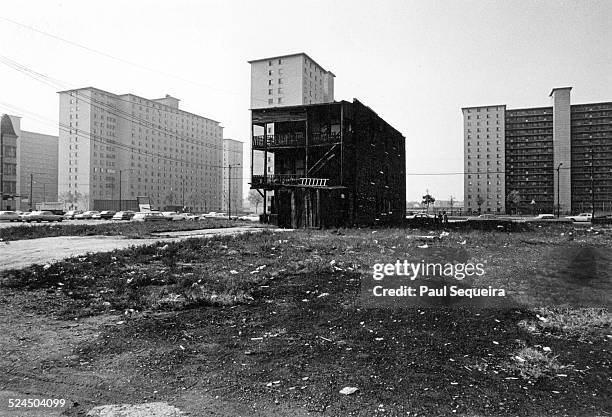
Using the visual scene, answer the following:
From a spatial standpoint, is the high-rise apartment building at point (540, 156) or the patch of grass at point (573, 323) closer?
the patch of grass at point (573, 323)

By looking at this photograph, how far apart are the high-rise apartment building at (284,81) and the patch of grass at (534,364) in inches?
3411

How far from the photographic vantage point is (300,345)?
5.65 m

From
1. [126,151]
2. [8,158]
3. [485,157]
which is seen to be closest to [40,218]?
[8,158]

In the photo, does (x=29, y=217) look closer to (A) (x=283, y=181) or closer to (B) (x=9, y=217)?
(B) (x=9, y=217)

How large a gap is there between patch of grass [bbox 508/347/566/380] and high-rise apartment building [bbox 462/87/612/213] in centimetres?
10793

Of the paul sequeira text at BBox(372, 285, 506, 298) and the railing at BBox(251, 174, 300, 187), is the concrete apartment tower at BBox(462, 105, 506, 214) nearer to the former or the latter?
the railing at BBox(251, 174, 300, 187)

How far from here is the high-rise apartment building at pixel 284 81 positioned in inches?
3565

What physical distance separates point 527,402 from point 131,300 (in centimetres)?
658

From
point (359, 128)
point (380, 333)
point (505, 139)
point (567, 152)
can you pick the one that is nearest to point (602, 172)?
point (567, 152)

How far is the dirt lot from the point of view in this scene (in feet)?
14.0

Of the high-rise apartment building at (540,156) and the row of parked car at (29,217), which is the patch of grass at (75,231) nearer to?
the row of parked car at (29,217)

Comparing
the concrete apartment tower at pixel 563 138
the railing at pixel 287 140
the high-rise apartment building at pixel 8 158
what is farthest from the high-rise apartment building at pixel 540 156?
the high-rise apartment building at pixel 8 158

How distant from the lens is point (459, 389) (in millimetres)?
4348

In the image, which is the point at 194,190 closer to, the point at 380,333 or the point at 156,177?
the point at 156,177
